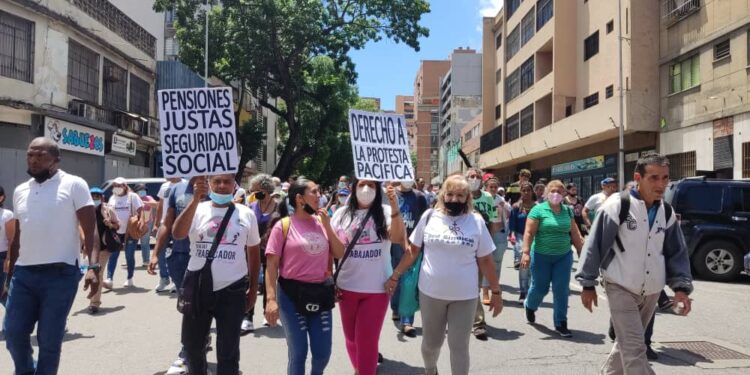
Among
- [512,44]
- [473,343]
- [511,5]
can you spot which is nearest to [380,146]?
[473,343]

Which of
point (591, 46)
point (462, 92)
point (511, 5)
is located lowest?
point (591, 46)

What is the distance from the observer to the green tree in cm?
2705

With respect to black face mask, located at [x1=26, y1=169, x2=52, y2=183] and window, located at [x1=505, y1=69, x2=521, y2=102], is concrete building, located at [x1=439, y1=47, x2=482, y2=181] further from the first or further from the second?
black face mask, located at [x1=26, y1=169, x2=52, y2=183]

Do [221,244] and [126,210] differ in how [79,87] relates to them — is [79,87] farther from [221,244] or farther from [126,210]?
[221,244]

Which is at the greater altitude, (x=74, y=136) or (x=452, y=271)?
(x=74, y=136)

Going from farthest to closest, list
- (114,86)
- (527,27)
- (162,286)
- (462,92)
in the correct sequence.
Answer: (462,92), (527,27), (114,86), (162,286)

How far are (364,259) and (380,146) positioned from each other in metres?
1.20

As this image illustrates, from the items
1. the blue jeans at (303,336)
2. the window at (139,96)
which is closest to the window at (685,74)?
the blue jeans at (303,336)

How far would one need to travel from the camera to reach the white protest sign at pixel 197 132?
4445 millimetres

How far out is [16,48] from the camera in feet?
57.4

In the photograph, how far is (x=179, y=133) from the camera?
4.61m

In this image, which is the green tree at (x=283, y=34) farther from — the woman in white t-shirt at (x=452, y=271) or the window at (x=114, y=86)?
the woman in white t-shirt at (x=452, y=271)

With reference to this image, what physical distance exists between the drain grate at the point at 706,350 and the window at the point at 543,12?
1112 inches

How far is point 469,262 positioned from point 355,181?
116cm
